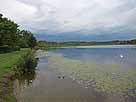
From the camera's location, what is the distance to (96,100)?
18.7 m

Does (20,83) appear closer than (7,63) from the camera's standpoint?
Yes

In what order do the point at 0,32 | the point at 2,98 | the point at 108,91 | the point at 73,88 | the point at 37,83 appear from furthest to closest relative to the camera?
the point at 0,32
the point at 37,83
the point at 73,88
the point at 108,91
the point at 2,98

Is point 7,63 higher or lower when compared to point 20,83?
higher

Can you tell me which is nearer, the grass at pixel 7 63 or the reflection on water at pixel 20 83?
the reflection on water at pixel 20 83

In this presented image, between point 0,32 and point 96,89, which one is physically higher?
point 0,32

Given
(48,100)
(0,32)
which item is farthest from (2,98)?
(0,32)

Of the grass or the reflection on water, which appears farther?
the grass

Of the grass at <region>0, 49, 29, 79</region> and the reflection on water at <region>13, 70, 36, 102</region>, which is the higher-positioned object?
the grass at <region>0, 49, 29, 79</region>

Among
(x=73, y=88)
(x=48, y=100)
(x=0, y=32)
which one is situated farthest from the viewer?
(x=0, y=32)

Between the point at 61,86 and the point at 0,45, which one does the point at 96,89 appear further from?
the point at 0,45

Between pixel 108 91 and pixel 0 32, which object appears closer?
pixel 108 91

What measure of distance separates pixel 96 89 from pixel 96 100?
3999mm

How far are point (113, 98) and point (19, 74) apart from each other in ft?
45.8

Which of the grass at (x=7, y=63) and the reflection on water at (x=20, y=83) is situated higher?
the grass at (x=7, y=63)
